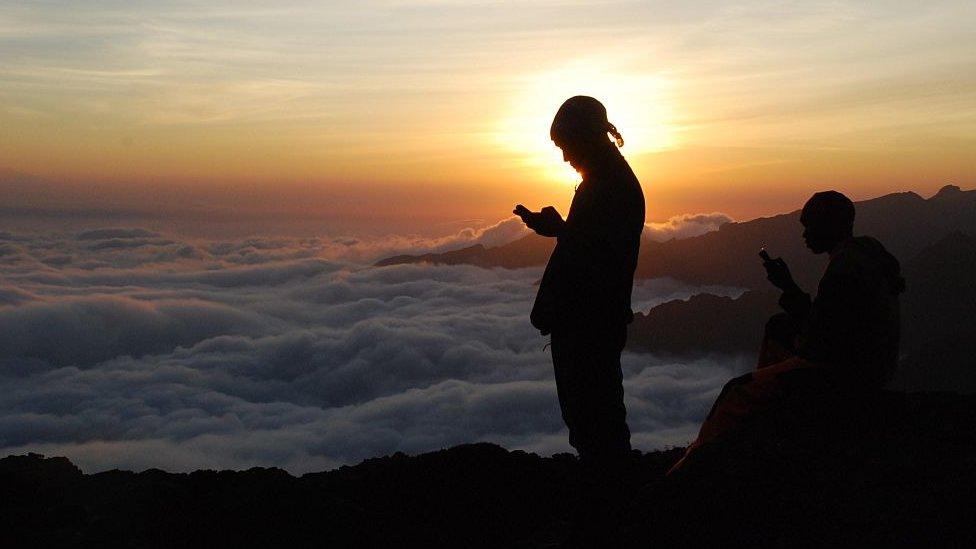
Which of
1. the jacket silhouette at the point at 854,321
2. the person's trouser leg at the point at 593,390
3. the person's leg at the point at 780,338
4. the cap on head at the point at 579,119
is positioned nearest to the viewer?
the cap on head at the point at 579,119

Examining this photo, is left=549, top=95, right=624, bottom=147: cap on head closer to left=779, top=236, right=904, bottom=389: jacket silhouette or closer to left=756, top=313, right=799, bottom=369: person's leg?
left=779, top=236, right=904, bottom=389: jacket silhouette

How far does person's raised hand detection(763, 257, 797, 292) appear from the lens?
567cm

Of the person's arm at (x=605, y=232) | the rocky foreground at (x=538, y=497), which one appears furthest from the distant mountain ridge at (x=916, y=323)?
the person's arm at (x=605, y=232)

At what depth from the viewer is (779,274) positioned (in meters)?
5.72

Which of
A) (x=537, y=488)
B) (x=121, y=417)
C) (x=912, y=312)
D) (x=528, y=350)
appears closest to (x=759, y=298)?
(x=912, y=312)

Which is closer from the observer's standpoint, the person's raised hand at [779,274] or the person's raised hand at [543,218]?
the person's raised hand at [543,218]

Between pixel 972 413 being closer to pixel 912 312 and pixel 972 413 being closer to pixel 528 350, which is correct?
pixel 912 312

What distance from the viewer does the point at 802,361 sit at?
5.23 meters

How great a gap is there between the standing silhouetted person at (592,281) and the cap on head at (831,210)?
1.43 meters

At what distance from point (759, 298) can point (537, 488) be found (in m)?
155

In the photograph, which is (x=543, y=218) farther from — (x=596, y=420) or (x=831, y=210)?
(x=831, y=210)

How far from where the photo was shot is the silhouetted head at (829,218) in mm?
5379

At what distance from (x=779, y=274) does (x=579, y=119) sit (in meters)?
2.11

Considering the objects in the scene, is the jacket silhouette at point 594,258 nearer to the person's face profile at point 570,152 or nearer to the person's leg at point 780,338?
the person's face profile at point 570,152
